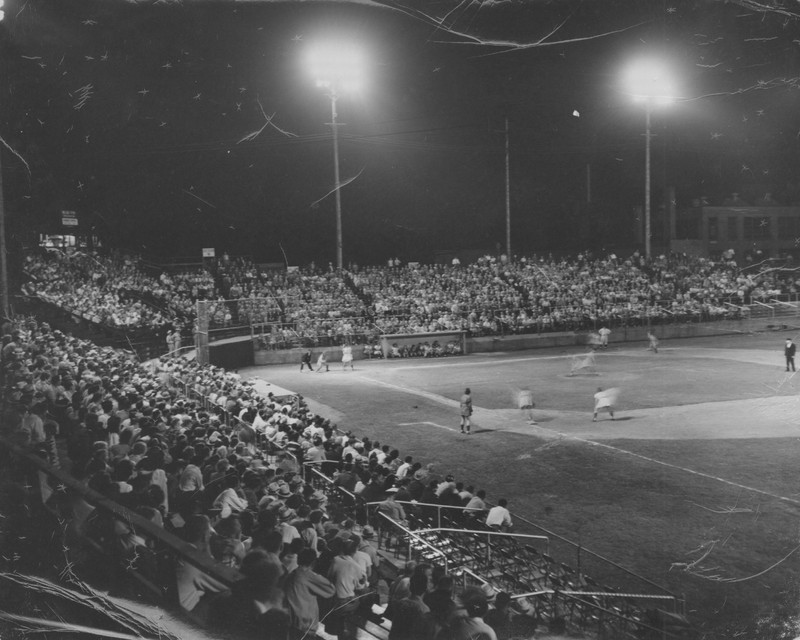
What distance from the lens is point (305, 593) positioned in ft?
17.2

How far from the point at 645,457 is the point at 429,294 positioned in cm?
2282

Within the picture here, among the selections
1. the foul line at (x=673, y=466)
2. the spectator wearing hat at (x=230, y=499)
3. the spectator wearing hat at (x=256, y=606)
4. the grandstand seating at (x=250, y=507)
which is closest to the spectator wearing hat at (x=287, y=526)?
the grandstand seating at (x=250, y=507)

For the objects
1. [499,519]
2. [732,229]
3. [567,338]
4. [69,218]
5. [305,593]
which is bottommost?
[499,519]

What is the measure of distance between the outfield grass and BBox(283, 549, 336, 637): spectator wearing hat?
4.78 metres

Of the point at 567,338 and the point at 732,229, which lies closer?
the point at 567,338

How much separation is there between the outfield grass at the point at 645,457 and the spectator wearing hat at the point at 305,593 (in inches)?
188

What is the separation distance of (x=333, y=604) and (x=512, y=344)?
3062 centimetres

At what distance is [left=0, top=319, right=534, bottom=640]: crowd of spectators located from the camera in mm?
4773

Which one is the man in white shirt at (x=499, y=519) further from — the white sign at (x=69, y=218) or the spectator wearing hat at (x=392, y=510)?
the white sign at (x=69, y=218)

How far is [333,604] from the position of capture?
18.2 feet

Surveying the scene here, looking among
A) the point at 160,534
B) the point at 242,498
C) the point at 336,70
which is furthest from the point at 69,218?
the point at 160,534

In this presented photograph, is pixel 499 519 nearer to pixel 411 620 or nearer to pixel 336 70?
pixel 411 620

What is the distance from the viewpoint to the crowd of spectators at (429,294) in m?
30.7

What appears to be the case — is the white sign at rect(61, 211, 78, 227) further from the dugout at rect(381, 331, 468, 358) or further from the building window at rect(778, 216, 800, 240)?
the building window at rect(778, 216, 800, 240)
